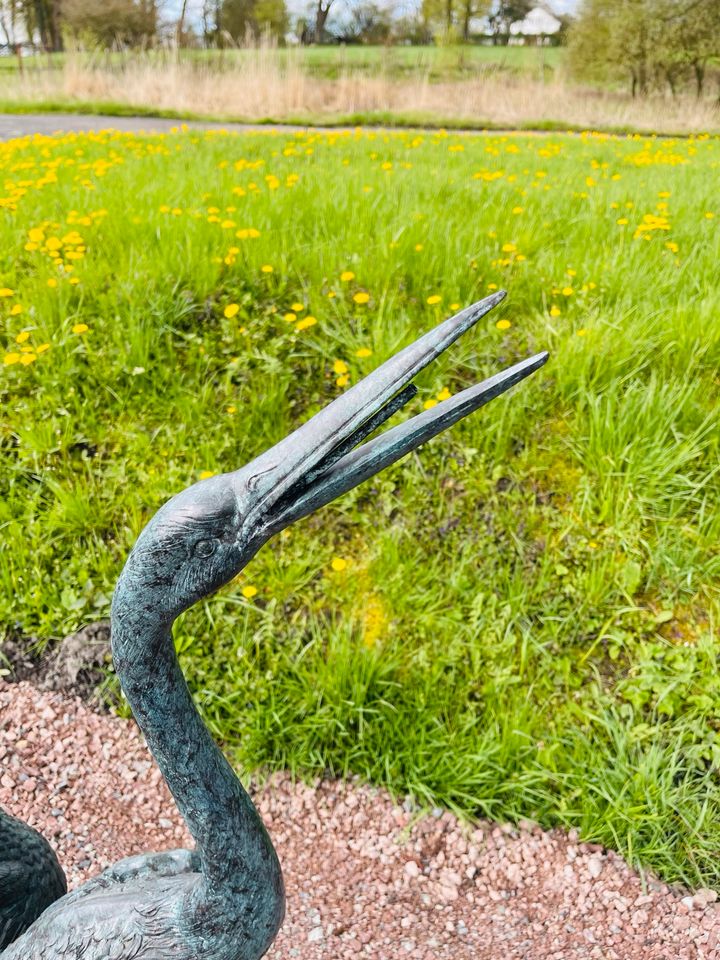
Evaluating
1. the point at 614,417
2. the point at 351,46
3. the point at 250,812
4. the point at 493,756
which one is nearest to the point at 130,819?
the point at 493,756

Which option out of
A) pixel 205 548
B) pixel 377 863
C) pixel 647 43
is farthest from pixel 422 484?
pixel 647 43

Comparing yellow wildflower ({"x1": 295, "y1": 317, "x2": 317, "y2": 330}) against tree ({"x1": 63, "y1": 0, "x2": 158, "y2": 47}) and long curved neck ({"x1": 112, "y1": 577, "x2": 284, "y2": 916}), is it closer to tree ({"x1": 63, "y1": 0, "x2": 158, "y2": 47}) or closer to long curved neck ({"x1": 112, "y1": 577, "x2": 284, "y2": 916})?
long curved neck ({"x1": 112, "y1": 577, "x2": 284, "y2": 916})

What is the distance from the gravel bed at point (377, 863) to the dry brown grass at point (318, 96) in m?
11.8

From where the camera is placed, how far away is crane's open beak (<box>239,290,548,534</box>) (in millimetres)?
1021

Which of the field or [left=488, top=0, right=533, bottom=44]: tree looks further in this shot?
[left=488, top=0, right=533, bottom=44]: tree

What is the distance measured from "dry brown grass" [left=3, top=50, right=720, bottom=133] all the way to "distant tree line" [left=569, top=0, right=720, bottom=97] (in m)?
5.04

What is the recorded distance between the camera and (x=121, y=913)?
49.8 inches

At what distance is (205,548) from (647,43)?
21035 millimetres

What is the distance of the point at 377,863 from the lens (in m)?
2.33

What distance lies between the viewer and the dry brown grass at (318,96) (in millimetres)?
12445

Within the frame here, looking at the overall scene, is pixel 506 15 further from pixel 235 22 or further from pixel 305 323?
pixel 305 323

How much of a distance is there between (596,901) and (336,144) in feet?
22.1

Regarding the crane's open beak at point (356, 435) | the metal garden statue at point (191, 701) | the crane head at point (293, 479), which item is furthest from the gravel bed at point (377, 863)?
the crane's open beak at point (356, 435)

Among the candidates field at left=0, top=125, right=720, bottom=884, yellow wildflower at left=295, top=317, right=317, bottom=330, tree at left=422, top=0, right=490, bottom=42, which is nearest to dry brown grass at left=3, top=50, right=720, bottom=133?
field at left=0, top=125, right=720, bottom=884
